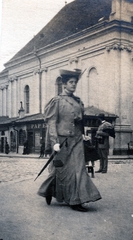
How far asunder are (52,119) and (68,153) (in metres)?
0.41

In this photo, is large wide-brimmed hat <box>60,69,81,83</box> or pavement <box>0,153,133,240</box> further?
large wide-brimmed hat <box>60,69,81,83</box>

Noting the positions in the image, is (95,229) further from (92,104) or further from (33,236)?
(92,104)

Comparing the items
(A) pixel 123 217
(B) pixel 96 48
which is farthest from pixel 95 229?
(B) pixel 96 48

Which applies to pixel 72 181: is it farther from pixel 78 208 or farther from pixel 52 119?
pixel 52 119

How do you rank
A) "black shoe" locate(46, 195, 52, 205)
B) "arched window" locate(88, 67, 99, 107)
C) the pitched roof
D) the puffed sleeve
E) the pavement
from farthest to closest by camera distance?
"arched window" locate(88, 67, 99, 107) → the pitched roof → "black shoe" locate(46, 195, 52, 205) → the puffed sleeve → the pavement

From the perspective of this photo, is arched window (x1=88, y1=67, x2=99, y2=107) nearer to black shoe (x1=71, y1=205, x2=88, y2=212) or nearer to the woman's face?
the woman's face

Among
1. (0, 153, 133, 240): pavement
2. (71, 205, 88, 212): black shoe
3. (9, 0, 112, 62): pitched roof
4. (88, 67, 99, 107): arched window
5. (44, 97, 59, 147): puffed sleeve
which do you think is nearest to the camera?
(0, 153, 133, 240): pavement

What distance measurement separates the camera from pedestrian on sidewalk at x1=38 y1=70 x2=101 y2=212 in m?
3.55

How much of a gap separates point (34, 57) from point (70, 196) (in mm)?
7397

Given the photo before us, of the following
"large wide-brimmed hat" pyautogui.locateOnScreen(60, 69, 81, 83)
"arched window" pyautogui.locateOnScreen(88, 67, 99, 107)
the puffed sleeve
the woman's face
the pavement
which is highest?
"arched window" pyautogui.locateOnScreen(88, 67, 99, 107)

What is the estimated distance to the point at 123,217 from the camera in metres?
3.20

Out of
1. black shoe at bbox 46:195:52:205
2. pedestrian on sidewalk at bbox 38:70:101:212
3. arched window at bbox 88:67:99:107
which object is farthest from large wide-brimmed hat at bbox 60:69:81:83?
arched window at bbox 88:67:99:107

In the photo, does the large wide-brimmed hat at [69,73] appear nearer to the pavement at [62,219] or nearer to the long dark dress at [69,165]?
the long dark dress at [69,165]

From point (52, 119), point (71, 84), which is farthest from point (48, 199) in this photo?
point (71, 84)
